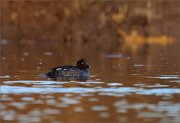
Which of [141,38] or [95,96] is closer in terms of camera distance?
[95,96]

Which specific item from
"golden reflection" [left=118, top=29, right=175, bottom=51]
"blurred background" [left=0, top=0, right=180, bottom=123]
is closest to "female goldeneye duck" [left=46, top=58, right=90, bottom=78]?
"blurred background" [left=0, top=0, right=180, bottom=123]

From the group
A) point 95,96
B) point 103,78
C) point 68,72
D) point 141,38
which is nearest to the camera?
point 95,96

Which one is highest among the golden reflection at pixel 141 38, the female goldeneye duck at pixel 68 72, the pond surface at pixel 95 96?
the golden reflection at pixel 141 38

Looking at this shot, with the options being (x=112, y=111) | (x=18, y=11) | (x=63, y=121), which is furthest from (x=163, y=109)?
(x=18, y=11)

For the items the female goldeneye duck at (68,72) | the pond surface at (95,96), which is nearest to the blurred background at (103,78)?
the pond surface at (95,96)

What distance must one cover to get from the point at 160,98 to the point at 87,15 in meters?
42.4

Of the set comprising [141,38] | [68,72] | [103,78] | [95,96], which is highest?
[141,38]

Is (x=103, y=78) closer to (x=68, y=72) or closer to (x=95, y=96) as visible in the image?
(x=68, y=72)

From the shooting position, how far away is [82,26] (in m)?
58.3

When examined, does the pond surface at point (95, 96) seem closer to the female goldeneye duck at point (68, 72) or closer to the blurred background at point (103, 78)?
the blurred background at point (103, 78)

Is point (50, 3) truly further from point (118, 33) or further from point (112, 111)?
point (112, 111)

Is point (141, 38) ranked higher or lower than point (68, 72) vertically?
higher

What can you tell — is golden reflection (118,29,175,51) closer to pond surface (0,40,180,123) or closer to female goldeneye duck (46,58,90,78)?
pond surface (0,40,180,123)

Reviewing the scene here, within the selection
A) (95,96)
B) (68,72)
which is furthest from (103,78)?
(95,96)
